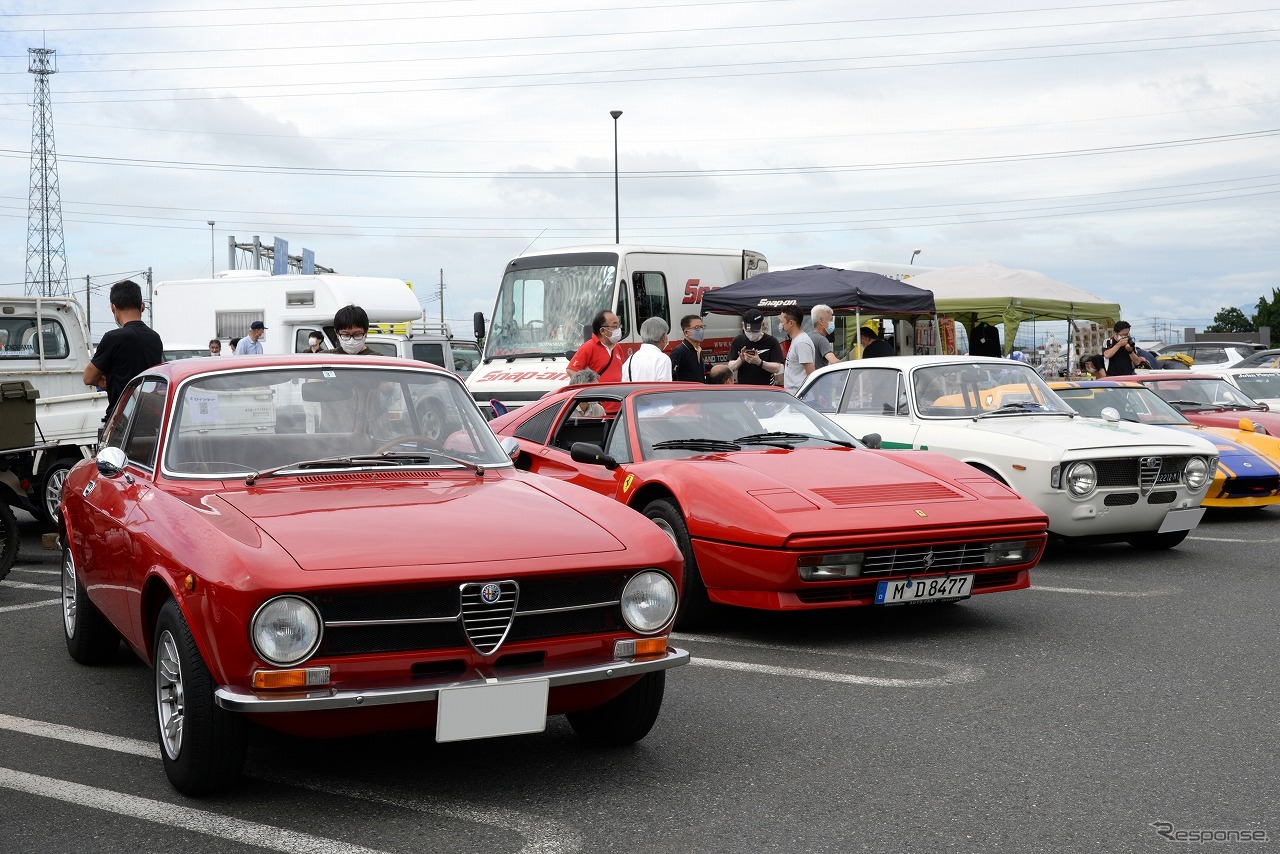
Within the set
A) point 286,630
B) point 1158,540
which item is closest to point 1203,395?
point 1158,540

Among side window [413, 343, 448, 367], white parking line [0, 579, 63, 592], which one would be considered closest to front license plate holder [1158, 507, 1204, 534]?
white parking line [0, 579, 63, 592]

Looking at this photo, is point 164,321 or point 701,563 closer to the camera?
point 701,563

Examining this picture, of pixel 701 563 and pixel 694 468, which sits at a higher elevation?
pixel 694 468

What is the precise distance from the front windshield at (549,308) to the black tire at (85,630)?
10.5m

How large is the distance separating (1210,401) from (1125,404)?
209cm

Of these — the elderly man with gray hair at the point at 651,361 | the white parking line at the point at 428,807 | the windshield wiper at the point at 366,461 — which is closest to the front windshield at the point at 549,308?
the elderly man with gray hair at the point at 651,361

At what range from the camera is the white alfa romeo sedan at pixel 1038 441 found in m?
8.45

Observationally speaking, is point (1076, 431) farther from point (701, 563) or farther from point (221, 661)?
point (221, 661)

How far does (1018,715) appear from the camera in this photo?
4879 millimetres

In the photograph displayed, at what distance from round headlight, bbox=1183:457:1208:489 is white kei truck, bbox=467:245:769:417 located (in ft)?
27.2

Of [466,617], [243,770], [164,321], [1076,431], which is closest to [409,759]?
[243,770]

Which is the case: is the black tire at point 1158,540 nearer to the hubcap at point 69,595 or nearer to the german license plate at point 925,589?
the german license plate at point 925,589

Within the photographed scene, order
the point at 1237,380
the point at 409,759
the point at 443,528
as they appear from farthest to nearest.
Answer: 1. the point at 1237,380
2. the point at 409,759
3. the point at 443,528

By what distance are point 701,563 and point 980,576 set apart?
4.55 ft
